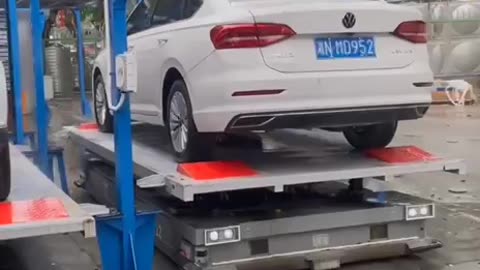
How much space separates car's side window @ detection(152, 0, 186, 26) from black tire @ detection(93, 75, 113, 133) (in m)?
1.15

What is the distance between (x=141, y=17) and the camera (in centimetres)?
671

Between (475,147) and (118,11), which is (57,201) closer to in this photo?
(118,11)

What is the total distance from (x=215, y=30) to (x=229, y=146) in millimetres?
1475

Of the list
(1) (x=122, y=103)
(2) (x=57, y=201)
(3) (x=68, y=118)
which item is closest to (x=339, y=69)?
(1) (x=122, y=103)

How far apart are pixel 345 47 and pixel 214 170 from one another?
1195 mm

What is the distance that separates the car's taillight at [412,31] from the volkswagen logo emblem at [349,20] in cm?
38

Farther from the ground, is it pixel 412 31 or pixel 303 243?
pixel 412 31

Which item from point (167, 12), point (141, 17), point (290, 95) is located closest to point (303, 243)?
point (290, 95)


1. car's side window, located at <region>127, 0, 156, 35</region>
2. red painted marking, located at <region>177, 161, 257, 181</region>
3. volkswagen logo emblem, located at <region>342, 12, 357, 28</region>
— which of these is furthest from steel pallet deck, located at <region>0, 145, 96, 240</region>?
car's side window, located at <region>127, 0, 156, 35</region>

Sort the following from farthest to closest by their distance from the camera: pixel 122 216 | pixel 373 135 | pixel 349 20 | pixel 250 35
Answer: pixel 373 135 < pixel 349 20 < pixel 250 35 < pixel 122 216

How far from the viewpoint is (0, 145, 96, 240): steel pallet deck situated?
11.3ft

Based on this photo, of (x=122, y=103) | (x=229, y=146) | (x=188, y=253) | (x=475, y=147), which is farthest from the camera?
(x=475, y=147)

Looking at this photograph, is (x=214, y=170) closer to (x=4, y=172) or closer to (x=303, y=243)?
(x=303, y=243)

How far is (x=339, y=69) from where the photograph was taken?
4.83m
